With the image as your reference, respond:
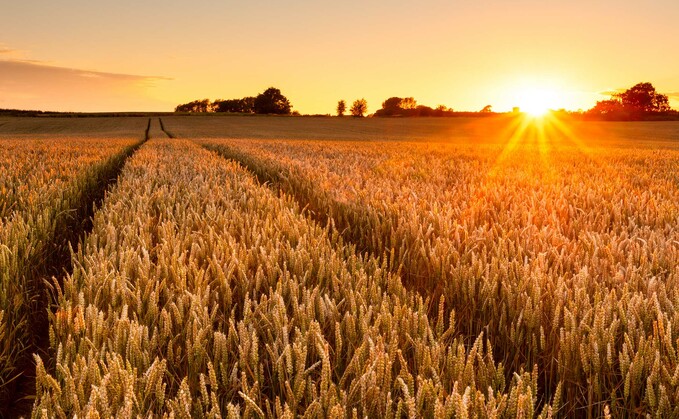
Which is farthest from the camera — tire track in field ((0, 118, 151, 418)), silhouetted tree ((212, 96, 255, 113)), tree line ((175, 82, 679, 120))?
silhouetted tree ((212, 96, 255, 113))

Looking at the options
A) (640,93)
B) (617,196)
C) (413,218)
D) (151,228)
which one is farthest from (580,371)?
(640,93)

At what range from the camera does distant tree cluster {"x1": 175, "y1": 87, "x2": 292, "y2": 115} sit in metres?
130

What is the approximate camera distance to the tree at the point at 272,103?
12900 centimetres

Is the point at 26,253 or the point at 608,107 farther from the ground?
the point at 608,107

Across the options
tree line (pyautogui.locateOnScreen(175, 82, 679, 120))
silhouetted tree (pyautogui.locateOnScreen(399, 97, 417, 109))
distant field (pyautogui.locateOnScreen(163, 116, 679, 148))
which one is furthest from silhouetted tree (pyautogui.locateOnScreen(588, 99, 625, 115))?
silhouetted tree (pyautogui.locateOnScreen(399, 97, 417, 109))

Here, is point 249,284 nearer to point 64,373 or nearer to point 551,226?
point 64,373

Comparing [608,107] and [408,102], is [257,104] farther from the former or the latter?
[608,107]

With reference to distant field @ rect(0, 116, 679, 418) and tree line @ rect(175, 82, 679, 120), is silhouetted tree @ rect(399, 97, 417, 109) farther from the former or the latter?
distant field @ rect(0, 116, 679, 418)

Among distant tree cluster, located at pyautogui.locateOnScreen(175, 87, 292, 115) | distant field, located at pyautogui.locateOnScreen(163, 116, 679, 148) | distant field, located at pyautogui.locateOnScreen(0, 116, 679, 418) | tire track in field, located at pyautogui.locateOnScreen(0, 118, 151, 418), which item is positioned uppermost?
distant tree cluster, located at pyautogui.locateOnScreen(175, 87, 292, 115)

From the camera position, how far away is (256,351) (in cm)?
135

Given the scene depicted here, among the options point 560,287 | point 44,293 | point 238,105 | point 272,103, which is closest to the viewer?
point 560,287

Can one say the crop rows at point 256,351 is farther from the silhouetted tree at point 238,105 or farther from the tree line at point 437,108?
the silhouetted tree at point 238,105

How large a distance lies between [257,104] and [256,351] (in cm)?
13484

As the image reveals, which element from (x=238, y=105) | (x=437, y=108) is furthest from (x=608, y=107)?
(x=238, y=105)
